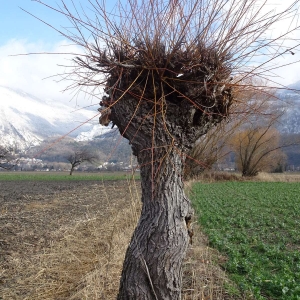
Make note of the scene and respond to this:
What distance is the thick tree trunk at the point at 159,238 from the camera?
8.77 ft

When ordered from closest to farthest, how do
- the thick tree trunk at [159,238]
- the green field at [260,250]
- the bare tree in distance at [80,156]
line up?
the thick tree trunk at [159,238] → the green field at [260,250] → the bare tree in distance at [80,156]

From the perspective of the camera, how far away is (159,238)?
271 cm

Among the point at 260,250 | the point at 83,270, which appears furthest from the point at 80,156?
the point at 83,270

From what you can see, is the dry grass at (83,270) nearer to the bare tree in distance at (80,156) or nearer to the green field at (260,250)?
the green field at (260,250)

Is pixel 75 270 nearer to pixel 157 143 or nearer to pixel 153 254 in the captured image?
pixel 153 254

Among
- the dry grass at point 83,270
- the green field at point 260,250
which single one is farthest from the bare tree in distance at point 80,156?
the dry grass at point 83,270

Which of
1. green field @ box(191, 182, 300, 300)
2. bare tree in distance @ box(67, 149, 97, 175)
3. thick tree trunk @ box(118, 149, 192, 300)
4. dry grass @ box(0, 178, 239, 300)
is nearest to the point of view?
thick tree trunk @ box(118, 149, 192, 300)

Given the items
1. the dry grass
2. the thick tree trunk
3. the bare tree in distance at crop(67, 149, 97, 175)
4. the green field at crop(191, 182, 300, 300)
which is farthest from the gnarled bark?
the bare tree in distance at crop(67, 149, 97, 175)

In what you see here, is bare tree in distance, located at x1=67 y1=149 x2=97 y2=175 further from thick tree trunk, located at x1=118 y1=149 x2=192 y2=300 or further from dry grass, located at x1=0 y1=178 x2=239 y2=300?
thick tree trunk, located at x1=118 y1=149 x2=192 y2=300

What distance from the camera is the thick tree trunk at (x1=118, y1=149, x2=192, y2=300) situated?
2.67 m

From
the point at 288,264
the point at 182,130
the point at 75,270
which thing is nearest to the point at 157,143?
the point at 182,130

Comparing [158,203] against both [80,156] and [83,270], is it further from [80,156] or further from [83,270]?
[80,156]

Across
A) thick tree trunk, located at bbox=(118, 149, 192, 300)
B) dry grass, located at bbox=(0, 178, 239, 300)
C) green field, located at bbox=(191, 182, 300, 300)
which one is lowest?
green field, located at bbox=(191, 182, 300, 300)

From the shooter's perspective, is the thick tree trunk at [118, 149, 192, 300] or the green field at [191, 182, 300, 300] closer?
the thick tree trunk at [118, 149, 192, 300]
